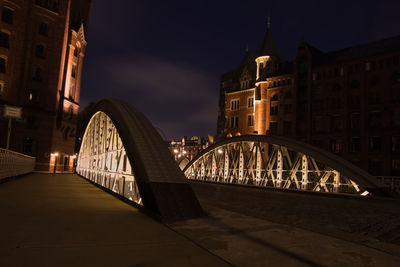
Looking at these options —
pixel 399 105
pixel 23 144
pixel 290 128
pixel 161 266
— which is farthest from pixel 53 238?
pixel 290 128

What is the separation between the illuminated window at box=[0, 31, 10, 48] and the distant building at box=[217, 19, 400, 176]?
4353cm

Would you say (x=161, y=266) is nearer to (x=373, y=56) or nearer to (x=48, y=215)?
(x=48, y=215)

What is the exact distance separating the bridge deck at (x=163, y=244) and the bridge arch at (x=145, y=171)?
2.54 feet

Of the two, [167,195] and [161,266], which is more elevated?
[167,195]

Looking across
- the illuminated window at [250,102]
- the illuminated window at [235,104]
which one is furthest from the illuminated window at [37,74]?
the illuminated window at [250,102]

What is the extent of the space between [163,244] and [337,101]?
48827 millimetres

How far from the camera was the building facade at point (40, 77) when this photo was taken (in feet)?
143

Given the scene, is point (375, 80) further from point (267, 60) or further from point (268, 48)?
point (268, 48)

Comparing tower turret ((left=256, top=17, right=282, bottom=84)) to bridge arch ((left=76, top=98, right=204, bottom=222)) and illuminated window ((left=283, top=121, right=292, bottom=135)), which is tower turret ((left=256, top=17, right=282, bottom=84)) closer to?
illuminated window ((left=283, top=121, right=292, bottom=135))

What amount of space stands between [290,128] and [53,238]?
51.6m

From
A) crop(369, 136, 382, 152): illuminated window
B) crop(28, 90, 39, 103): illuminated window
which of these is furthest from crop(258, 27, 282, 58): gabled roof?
crop(28, 90, 39, 103): illuminated window

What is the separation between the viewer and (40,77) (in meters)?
47.1

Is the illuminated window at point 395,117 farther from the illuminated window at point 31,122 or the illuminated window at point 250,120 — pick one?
the illuminated window at point 31,122

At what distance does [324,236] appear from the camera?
766cm
